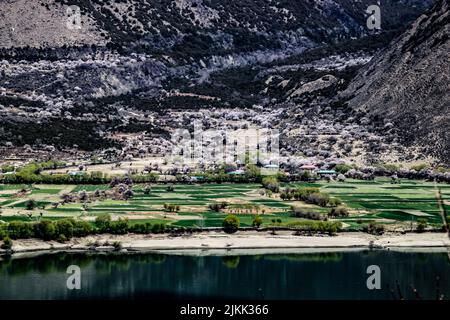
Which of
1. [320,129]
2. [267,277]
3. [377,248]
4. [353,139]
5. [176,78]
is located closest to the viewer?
[267,277]

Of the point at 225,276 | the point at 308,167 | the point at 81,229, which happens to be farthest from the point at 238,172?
the point at 225,276

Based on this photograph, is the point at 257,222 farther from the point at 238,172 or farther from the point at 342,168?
the point at 342,168

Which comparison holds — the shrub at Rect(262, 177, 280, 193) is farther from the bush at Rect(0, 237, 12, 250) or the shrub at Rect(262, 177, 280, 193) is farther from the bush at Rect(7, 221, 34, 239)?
the bush at Rect(0, 237, 12, 250)

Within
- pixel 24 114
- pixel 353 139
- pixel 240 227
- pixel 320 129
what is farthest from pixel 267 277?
pixel 24 114

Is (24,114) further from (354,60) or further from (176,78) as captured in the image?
(354,60)

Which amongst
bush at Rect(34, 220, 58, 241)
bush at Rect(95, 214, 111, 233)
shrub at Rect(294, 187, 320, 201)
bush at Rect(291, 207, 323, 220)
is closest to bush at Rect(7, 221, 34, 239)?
bush at Rect(34, 220, 58, 241)

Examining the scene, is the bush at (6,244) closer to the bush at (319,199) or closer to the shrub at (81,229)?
the shrub at (81,229)

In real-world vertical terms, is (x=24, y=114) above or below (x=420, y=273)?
above
